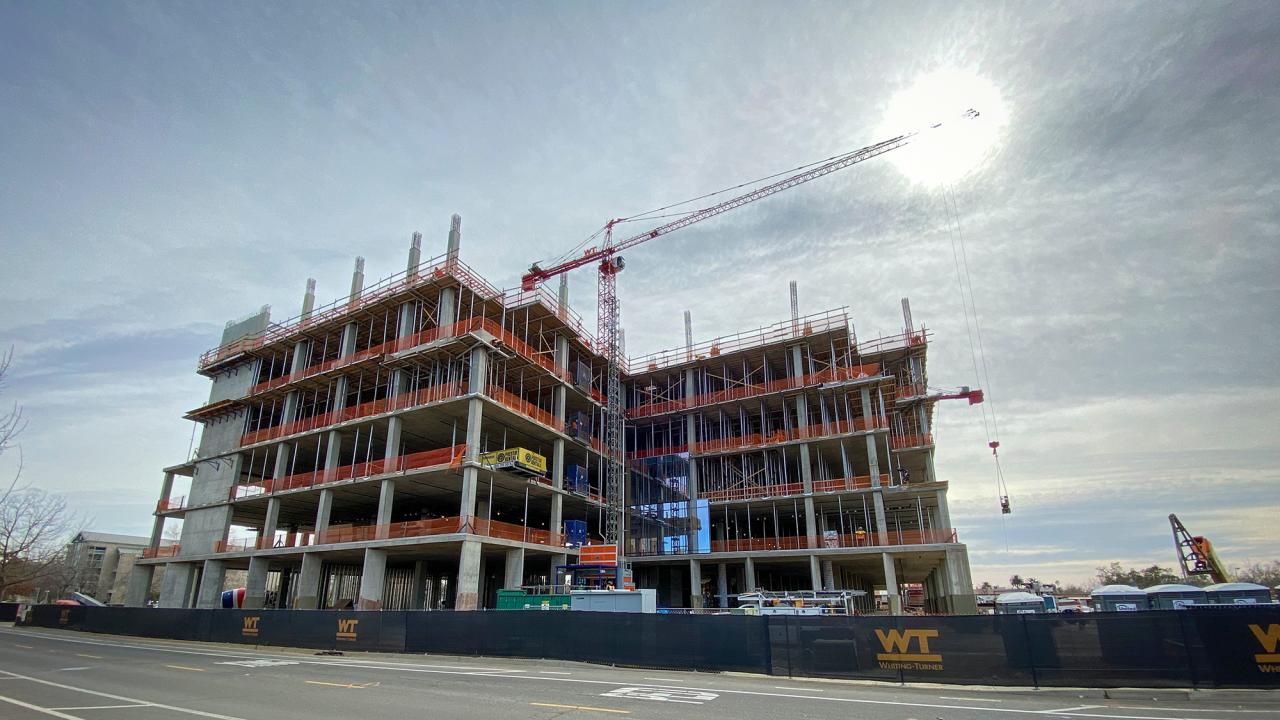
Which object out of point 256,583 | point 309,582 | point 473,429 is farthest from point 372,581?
point 256,583

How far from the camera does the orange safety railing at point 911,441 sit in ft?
159

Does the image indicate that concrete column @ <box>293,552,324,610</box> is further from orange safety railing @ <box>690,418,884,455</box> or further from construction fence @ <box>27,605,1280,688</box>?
orange safety railing @ <box>690,418,884,455</box>

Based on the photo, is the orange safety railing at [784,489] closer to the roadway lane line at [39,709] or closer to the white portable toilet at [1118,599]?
the white portable toilet at [1118,599]

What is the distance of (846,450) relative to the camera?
44906mm

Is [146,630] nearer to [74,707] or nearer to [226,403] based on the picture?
[226,403]

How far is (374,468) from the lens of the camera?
35594 millimetres

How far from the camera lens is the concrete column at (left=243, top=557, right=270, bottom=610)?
3772 centimetres

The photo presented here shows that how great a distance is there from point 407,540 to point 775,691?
23628 mm

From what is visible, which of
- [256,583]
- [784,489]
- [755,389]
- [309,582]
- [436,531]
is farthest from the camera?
[755,389]

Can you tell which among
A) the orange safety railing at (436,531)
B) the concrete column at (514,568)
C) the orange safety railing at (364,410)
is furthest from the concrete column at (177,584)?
the concrete column at (514,568)

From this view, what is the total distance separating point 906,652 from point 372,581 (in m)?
27.3

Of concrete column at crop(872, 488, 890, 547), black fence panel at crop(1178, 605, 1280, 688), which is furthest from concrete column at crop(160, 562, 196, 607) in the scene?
black fence panel at crop(1178, 605, 1280, 688)

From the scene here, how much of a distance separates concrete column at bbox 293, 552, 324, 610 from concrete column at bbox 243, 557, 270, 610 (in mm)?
5116

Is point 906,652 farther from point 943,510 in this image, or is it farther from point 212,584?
point 212,584
